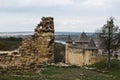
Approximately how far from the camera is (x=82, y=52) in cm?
6212

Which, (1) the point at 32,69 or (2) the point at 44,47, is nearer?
(1) the point at 32,69

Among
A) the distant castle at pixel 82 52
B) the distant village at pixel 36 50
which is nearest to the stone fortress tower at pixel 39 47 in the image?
the distant village at pixel 36 50

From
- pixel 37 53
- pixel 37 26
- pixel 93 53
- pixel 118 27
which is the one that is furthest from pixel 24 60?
pixel 93 53

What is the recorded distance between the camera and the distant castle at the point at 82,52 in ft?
194

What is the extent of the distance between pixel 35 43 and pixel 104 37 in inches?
830

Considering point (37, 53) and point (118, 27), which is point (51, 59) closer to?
point (37, 53)

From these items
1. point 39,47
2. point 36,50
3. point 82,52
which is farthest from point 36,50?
point 82,52

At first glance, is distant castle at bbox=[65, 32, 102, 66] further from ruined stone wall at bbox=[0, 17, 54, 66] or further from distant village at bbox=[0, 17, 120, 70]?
ruined stone wall at bbox=[0, 17, 54, 66]

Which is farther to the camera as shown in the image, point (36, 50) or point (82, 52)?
point (82, 52)

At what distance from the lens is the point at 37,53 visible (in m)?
24.2

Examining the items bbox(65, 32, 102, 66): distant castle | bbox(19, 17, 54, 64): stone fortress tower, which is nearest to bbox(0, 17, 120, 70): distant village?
bbox(19, 17, 54, 64): stone fortress tower

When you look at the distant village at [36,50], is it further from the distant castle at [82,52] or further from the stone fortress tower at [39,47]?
the distant castle at [82,52]

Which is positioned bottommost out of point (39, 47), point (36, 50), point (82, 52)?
point (82, 52)

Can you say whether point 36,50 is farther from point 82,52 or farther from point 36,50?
point 82,52
